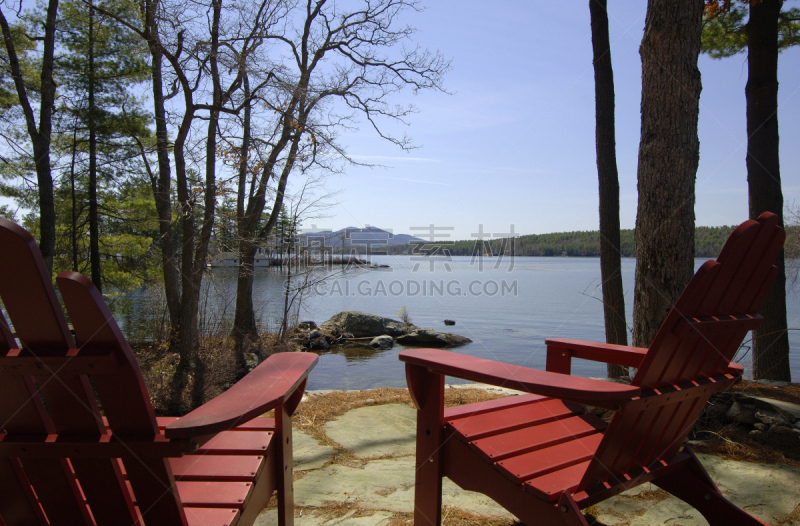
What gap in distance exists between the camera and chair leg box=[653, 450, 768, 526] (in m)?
1.52

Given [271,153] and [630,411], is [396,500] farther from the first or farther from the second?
[271,153]

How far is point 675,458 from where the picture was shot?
1.56 metres

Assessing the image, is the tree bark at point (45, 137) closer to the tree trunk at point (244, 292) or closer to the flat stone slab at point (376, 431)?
the tree trunk at point (244, 292)

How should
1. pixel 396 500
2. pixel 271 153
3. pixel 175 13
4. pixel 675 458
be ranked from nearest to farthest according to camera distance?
1. pixel 675 458
2. pixel 396 500
3. pixel 175 13
4. pixel 271 153

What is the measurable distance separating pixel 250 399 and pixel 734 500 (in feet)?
6.67

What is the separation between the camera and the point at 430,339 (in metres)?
14.8

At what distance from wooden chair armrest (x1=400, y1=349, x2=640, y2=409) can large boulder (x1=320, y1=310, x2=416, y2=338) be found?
13.8 meters

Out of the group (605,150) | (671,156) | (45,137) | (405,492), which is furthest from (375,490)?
(45,137)

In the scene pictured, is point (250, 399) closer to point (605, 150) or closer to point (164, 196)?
point (605, 150)

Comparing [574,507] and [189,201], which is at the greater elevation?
[189,201]

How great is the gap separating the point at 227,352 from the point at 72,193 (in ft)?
22.3

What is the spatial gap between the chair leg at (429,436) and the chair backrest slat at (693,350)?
1.64ft

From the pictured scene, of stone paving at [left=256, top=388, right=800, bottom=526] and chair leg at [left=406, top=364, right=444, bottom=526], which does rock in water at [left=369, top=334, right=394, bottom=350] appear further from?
chair leg at [left=406, top=364, right=444, bottom=526]

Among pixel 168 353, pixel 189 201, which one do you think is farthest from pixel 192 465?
pixel 168 353
